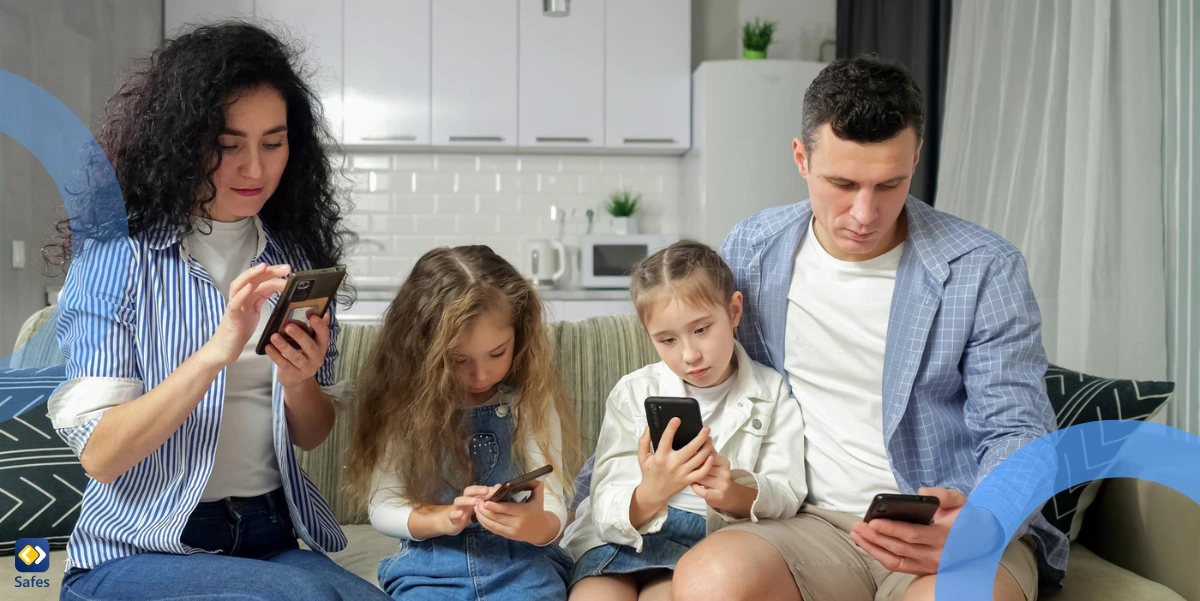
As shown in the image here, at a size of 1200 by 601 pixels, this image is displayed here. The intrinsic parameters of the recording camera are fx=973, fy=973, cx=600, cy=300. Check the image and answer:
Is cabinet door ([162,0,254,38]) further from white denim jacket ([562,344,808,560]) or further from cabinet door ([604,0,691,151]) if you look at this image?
white denim jacket ([562,344,808,560])

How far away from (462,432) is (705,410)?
42 cm

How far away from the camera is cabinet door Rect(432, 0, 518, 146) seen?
457 cm

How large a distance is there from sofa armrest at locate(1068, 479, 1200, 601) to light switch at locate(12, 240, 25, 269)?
10.4 ft

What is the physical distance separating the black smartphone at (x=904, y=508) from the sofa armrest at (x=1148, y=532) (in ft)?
1.83

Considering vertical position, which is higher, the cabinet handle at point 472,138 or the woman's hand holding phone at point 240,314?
the cabinet handle at point 472,138

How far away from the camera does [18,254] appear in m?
3.26

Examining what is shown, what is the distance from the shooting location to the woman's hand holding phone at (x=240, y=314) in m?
1.29

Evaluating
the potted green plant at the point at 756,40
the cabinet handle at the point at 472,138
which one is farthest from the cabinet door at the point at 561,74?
the potted green plant at the point at 756,40

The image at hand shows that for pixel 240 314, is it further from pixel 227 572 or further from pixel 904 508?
pixel 904 508

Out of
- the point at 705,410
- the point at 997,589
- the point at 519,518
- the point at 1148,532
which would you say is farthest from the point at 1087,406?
the point at 519,518

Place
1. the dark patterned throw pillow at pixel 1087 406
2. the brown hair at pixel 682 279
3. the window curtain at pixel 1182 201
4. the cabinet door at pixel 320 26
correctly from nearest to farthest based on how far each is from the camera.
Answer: the brown hair at pixel 682 279 < the dark patterned throw pillow at pixel 1087 406 < the window curtain at pixel 1182 201 < the cabinet door at pixel 320 26

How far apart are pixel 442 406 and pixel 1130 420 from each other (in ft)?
4.29

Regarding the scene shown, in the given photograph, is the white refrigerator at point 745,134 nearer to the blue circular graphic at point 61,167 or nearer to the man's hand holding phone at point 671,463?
the blue circular graphic at point 61,167

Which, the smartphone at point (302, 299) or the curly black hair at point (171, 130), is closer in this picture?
the smartphone at point (302, 299)
